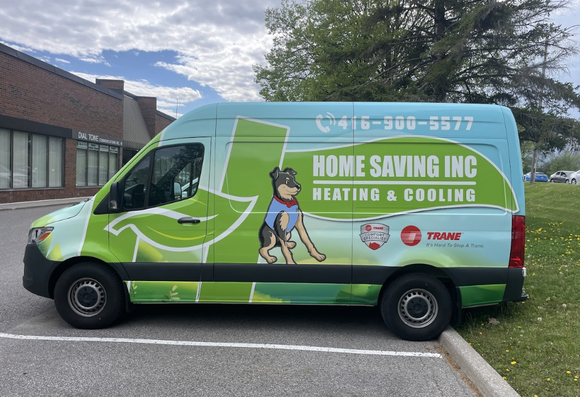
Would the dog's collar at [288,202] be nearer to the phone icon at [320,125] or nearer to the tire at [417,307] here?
the phone icon at [320,125]

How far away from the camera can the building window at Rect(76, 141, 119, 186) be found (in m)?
25.2

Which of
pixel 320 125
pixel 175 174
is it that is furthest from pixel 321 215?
pixel 175 174

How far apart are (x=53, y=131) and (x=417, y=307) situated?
72.8 feet

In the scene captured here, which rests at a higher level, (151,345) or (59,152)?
(59,152)

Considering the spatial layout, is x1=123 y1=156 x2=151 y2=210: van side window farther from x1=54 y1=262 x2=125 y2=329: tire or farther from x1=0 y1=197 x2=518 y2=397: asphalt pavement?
x1=0 y1=197 x2=518 y2=397: asphalt pavement

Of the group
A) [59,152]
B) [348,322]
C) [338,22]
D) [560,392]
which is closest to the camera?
[560,392]

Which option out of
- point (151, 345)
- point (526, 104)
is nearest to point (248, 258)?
point (151, 345)

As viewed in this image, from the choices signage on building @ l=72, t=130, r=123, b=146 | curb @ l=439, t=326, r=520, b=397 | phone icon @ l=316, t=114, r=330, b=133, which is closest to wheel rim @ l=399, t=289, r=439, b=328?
curb @ l=439, t=326, r=520, b=397

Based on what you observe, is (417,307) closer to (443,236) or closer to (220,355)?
(443,236)

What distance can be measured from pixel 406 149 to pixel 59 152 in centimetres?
2285

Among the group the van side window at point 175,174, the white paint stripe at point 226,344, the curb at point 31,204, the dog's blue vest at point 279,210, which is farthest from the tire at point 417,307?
the curb at point 31,204

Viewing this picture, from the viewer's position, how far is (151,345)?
4379 millimetres

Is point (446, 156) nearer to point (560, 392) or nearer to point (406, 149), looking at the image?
point (406, 149)

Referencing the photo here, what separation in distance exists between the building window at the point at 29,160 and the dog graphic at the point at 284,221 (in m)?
18.6
